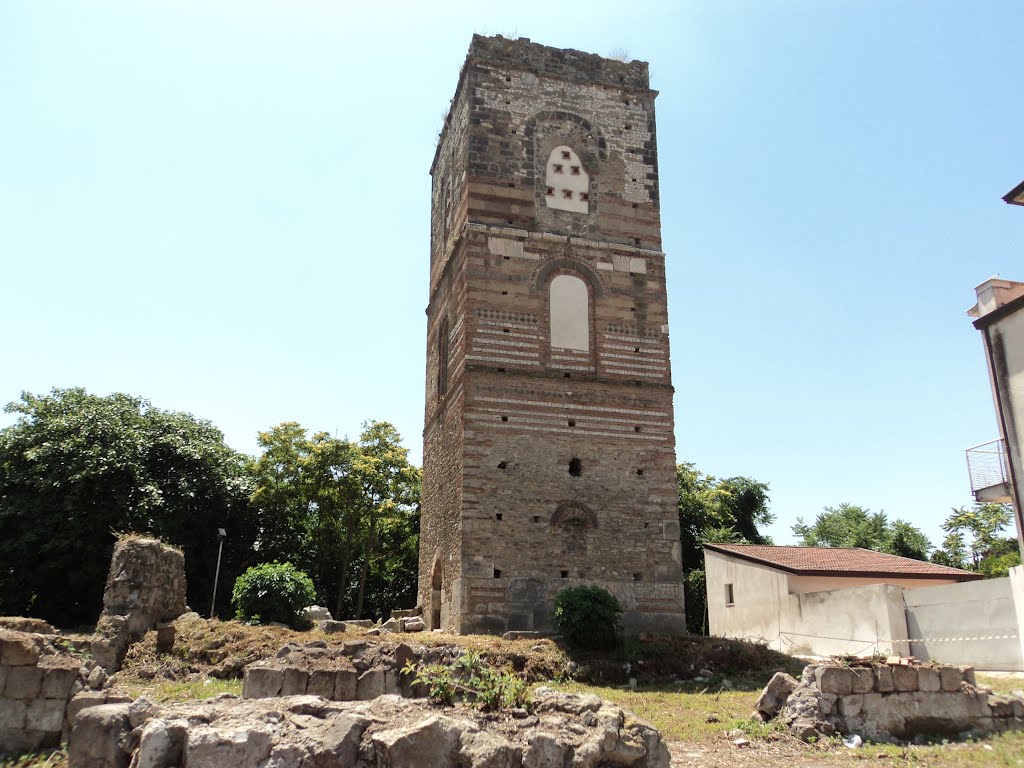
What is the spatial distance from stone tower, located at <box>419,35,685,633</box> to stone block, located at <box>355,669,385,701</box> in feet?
24.2

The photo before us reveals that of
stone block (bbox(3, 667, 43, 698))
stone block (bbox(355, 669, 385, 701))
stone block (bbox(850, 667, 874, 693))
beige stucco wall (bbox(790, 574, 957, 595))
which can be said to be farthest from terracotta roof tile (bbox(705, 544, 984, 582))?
stone block (bbox(3, 667, 43, 698))

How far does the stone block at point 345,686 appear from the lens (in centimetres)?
1086

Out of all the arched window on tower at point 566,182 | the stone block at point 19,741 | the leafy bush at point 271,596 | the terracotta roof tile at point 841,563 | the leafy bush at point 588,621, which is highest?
the arched window on tower at point 566,182

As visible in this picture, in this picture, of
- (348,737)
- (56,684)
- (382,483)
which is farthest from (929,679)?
(382,483)

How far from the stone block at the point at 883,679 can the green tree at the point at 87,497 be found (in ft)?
67.9

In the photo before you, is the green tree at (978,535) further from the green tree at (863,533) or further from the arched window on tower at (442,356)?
the arched window on tower at (442,356)

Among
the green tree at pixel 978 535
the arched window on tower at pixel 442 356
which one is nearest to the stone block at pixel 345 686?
the arched window on tower at pixel 442 356

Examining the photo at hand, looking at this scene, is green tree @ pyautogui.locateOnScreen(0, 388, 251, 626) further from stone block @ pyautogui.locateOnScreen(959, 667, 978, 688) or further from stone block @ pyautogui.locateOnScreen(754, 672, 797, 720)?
stone block @ pyautogui.locateOnScreen(959, 667, 978, 688)

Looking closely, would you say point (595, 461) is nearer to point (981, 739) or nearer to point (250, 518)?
point (981, 739)

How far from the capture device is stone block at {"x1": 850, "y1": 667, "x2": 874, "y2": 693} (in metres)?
10.5

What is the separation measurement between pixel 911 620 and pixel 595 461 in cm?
726

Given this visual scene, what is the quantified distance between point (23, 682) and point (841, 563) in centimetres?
1795

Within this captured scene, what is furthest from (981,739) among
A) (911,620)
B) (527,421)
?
(527,421)

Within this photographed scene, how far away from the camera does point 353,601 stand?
3572 cm
